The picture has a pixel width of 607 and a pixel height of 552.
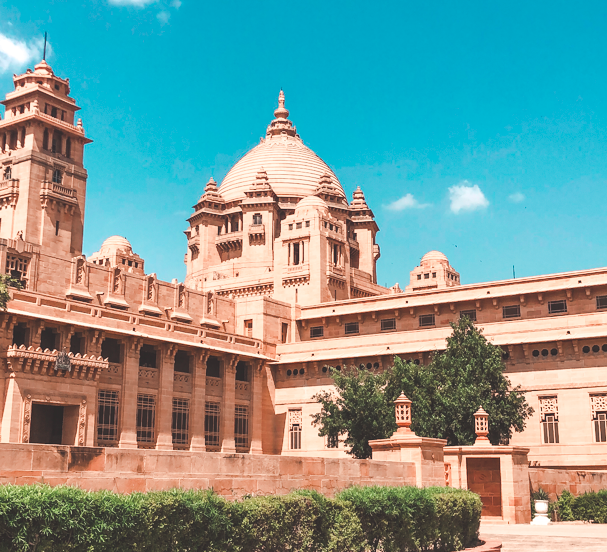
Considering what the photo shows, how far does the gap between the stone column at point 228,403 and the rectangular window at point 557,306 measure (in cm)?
2030

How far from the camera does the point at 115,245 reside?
3204 inches

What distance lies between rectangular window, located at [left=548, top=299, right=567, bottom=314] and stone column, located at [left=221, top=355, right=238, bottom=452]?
20.3 m

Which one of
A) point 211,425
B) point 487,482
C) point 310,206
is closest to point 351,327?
point 211,425

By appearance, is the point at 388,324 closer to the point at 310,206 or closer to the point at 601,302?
the point at 601,302

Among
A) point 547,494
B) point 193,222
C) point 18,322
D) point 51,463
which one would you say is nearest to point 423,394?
point 547,494

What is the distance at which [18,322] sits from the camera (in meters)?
40.7

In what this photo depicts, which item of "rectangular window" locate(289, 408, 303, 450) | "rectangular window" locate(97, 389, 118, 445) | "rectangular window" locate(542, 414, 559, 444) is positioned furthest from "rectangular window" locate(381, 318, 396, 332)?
"rectangular window" locate(97, 389, 118, 445)

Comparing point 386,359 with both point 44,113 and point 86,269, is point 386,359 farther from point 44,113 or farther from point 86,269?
point 44,113

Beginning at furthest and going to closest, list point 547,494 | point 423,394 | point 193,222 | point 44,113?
point 193,222
point 44,113
point 423,394
point 547,494

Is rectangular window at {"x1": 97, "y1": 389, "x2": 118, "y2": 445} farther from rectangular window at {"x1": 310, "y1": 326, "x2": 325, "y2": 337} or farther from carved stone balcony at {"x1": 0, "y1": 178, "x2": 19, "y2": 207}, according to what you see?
carved stone balcony at {"x1": 0, "y1": 178, "x2": 19, "y2": 207}

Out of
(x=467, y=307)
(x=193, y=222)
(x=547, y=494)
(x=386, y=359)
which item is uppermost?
(x=193, y=222)

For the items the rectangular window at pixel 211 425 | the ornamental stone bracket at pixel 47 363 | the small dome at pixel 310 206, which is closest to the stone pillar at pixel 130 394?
the ornamental stone bracket at pixel 47 363

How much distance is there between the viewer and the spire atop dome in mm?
98062

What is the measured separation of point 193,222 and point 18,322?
48384 millimetres
